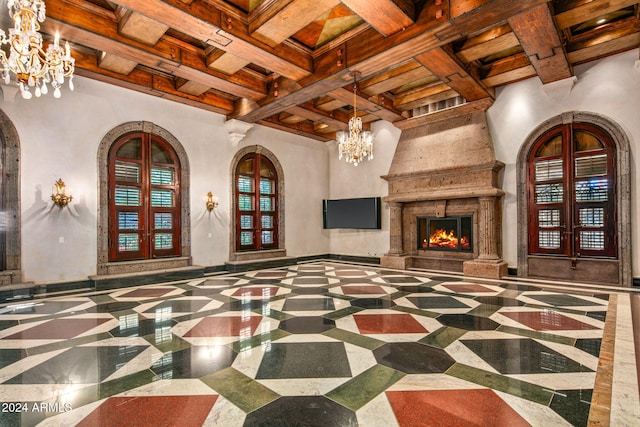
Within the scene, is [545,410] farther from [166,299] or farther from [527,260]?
[527,260]

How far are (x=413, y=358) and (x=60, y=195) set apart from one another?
5.94m

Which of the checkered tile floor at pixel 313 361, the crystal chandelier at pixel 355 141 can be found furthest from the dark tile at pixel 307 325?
the crystal chandelier at pixel 355 141

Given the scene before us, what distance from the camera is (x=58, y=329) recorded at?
3.33 meters

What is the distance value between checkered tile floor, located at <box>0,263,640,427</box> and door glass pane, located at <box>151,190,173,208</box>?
7.99ft

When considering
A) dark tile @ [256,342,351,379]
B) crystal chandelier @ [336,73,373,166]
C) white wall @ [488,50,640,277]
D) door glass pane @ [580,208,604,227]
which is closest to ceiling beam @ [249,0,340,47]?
crystal chandelier @ [336,73,373,166]

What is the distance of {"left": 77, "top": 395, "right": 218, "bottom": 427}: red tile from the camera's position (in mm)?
1718

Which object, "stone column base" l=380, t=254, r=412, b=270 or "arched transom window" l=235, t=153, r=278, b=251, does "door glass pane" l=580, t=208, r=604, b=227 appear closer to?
"stone column base" l=380, t=254, r=412, b=270

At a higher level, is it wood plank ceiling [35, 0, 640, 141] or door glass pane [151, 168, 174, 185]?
wood plank ceiling [35, 0, 640, 141]

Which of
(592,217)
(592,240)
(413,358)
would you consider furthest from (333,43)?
(592,240)

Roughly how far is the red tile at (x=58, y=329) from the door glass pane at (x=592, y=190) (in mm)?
7684

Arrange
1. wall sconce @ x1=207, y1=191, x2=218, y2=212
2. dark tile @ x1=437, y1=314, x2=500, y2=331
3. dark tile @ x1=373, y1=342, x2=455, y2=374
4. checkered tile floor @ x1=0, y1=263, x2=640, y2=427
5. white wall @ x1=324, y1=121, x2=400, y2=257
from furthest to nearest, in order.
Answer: white wall @ x1=324, y1=121, x2=400, y2=257 < wall sconce @ x1=207, y1=191, x2=218, y2=212 < dark tile @ x1=437, y1=314, x2=500, y2=331 < dark tile @ x1=373, y1=342, x2=455, y2=374 < checkered tile floor @ x1=0, y1=263, x2=640, y2=427

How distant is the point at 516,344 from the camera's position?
2.76 metres

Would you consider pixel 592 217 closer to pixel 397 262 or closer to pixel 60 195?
pixel 397 262

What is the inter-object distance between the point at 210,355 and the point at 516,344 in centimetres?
264
